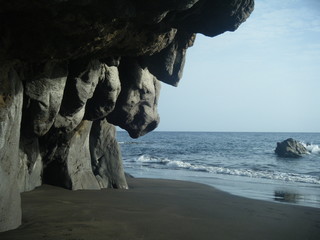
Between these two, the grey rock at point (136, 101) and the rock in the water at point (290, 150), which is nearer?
the grey rock at point (136, 101)

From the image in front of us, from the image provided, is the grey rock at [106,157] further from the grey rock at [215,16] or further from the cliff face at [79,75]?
the grey rock at [215,16]

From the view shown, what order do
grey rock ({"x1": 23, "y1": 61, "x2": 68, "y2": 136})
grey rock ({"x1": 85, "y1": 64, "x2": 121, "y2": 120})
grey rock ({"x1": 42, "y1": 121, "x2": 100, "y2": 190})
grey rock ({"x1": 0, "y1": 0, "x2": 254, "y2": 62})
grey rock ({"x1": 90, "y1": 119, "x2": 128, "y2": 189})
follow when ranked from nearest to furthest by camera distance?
grey rock ({"x1": 0, "y1": 0, "x2": 254, "y2": 62}), grey rock ({"x1": 23, "y1": 61, "x2": 68, "y2": 136}), grey rock ({"x1": 85, "y1": 64, "x2": 121, "y2": 120}), grey rock ({"x1": 42, "y1": 121, "x2": 100, "y2": 190}), grey rock ({"x1": 90, "y1": 119, "x2": 128, "y2": 189})

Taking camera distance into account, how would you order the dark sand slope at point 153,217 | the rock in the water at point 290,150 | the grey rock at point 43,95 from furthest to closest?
1. the rock in the water at point 290,150
2. the grey rock at point 43,95
3. the dark sand slope at point 153,217

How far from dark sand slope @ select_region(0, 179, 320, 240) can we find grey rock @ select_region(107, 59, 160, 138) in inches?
116

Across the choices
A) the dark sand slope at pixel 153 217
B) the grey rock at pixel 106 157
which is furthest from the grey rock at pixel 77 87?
the grey rock at pixel 106 157

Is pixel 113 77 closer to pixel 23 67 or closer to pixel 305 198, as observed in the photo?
pixel 23 67

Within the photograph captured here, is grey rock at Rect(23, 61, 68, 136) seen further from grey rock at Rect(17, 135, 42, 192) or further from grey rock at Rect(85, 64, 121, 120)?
grey rock at Rect(85, 64, 121, 120)

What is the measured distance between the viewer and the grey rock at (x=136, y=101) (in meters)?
9.95

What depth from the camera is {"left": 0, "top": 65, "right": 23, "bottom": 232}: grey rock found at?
15.6ft

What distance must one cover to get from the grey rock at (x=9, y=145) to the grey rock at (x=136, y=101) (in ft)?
16.0

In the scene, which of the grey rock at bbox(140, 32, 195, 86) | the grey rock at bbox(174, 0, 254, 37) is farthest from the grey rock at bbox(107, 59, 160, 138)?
the grey rock at bbox(174, 0, 254, 37)

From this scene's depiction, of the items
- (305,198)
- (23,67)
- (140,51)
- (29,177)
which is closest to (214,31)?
(140,51)

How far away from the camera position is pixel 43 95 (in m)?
6.51

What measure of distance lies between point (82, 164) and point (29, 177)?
1694 mm
